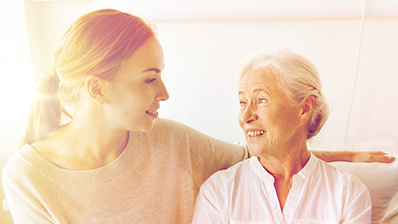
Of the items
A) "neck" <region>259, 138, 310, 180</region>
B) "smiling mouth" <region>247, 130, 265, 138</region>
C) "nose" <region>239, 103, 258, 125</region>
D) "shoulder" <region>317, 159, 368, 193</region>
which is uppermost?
"nose" <region>239, 103, 258, 125</region>

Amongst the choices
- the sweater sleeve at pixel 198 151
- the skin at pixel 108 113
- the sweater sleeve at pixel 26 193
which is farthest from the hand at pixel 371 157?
the sweater sleeve at pixel 26 193

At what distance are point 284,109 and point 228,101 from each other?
1.69 ft

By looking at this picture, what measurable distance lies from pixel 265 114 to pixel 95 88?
56 centimetres

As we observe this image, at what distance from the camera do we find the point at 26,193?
0.81 m

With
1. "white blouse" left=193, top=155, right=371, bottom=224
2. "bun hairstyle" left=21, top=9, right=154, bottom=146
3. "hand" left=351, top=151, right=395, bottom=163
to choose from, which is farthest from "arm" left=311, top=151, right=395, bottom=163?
"bun hairstyle" left=21, top=9, right=154, bottom=146

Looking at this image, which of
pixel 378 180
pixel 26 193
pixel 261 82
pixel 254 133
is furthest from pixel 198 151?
pixel 378 180

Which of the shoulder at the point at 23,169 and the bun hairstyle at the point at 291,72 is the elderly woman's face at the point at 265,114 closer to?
the bun hairstyle at the point at 291,72

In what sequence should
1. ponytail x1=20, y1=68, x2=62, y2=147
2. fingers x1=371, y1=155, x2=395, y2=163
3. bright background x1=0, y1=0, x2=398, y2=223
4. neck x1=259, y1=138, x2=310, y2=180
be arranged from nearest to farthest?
ponytail x1=20, y1=68, x2=62, y2=147
neck x1=259, y1=138, x2=310, y2=180
fingers x1=371, y1=155, x2=395, y2=163
bright background x1=0, y1=0, x2=398, y2=223

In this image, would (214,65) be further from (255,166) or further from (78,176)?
(78,176)

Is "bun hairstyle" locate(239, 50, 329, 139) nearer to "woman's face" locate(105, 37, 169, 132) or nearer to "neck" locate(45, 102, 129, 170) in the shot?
"woman's face" locate(105, 37, 169, 132)

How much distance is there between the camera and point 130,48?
82 cm

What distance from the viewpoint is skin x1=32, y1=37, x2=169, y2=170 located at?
82cm

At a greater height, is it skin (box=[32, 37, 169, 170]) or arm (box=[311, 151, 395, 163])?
skin (box=[32, 37, 169, 170])

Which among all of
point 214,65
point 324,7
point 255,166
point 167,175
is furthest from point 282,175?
point 324,7
